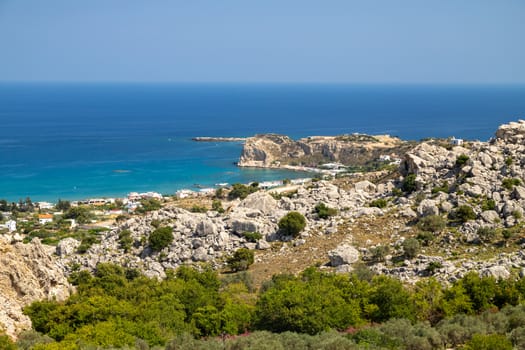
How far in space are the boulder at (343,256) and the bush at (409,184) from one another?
1039 cm

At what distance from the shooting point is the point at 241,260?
3528 cm

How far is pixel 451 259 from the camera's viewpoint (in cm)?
3194

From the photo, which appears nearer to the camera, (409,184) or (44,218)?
(409,184)

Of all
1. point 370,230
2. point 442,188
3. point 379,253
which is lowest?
point 379,253

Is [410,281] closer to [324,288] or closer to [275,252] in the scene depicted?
[324,288]

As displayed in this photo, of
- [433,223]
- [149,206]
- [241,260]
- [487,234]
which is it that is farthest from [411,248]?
[149,206]

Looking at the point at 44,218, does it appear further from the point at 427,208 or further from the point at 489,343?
→ the point at 489,343

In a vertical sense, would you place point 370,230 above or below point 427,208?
below

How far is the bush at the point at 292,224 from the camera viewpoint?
1515 inches

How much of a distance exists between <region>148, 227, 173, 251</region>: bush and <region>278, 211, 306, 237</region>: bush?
764cm

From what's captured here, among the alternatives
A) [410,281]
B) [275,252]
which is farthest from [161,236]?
[410,281]

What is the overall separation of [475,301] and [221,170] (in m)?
98.1

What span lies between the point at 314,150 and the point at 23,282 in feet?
348

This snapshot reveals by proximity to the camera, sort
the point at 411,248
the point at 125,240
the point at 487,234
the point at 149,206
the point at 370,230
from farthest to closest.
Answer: the point at 149,206
the point at 125,240
the point at 370,230
the point at 487,234
the point at 411,248
